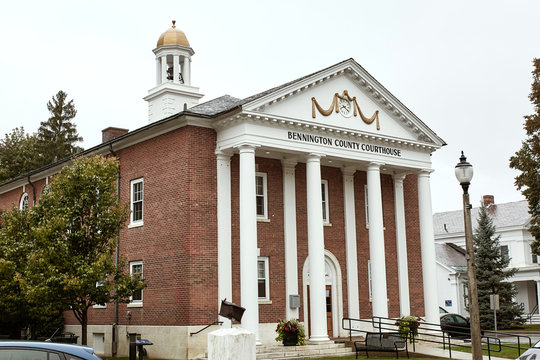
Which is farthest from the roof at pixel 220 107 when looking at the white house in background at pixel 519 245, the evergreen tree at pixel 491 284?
the white house in background at pixel 519 245

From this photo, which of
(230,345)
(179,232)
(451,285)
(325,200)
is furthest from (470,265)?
(451,285)

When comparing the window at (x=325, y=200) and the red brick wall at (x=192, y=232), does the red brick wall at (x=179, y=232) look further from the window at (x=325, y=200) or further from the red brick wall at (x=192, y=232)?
the window at (x=325, y=200)

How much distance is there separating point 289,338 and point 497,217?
41534 mm

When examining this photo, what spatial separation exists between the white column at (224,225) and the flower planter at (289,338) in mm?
2149

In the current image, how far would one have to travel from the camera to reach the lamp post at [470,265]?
14.4 m

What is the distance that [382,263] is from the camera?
28234 mm

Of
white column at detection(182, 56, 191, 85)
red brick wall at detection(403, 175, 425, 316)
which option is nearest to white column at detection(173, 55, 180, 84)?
white column at detection(182, 56, 191, 85)

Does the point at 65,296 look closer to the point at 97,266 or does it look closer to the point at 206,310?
the point at 97,266

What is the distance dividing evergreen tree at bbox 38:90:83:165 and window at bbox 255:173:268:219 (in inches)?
1565

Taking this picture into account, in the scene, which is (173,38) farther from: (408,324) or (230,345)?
(230,345)

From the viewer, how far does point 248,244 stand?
80.4ft

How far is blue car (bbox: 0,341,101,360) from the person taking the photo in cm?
977

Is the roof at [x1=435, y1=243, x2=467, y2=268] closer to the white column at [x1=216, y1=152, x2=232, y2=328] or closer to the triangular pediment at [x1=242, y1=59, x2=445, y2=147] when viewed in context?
the triangular pediment at [x1=242, y1=59, x2=445, y2=147]

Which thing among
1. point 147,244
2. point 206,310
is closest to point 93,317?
point 147,244
